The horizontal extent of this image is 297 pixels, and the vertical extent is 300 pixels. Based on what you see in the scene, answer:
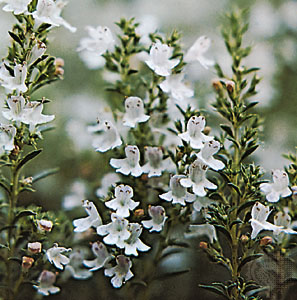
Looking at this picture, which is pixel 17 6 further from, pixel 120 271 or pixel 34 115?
pixel 120 271

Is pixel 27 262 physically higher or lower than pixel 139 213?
lower

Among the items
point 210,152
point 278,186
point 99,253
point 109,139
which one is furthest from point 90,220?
point 278,186

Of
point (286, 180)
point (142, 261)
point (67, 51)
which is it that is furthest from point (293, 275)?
point (67, 51)

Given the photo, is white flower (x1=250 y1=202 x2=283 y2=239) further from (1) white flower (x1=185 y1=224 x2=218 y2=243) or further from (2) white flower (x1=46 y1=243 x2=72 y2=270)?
(2) white flower (x1=46 y1=243 x2=72 y2=270)

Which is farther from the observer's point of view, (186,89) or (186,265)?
(186,265)

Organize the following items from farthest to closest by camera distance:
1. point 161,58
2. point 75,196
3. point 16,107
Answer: point 75,196 → point 161,58 → point 16,107

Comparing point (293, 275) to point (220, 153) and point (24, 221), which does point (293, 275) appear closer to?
point (220, 153)
